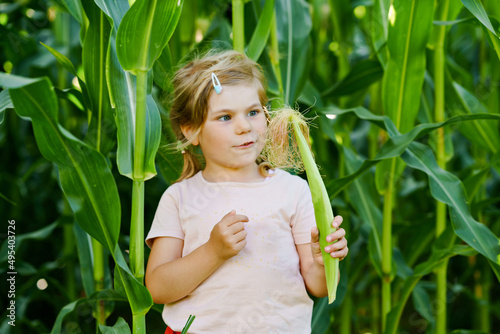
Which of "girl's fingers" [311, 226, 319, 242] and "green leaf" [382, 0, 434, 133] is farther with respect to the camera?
"green leaf" [382, 0, 434, 133]

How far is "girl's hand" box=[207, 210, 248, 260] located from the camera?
99 cm

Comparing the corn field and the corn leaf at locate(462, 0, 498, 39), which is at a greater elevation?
the corn leaf at locate(462, 0, 498, 39)

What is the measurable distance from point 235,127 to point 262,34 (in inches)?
18.2

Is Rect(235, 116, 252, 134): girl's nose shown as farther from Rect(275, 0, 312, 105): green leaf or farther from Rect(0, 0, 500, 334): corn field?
Rect(275, 0, 312, 105): green leaf

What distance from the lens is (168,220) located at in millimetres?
1152

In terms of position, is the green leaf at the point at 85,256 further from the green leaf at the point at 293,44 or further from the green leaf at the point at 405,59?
the green leaf at the point at 405,59

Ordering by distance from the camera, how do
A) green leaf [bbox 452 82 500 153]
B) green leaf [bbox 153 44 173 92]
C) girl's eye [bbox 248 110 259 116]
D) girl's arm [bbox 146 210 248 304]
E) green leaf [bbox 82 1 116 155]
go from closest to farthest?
girl's arm [bbox 146 210 248 304] → girl's eye [bbox 248 110 259 116] → green leaf [bbox 82 1 116 155] → green leaf [bbox 153 44 173 92] → green leaf [bbox 452 82 500 153]

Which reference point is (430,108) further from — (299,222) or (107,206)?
(107,206)

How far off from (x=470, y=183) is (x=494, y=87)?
0.68 m

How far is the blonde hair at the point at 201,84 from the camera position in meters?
1.11

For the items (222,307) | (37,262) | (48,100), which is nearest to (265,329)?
(222,307)

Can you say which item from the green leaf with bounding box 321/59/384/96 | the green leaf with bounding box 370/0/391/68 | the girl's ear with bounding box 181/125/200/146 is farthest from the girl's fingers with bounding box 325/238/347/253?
the green leaf with bounding box 321/59/384/96

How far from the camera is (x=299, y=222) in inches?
44.6

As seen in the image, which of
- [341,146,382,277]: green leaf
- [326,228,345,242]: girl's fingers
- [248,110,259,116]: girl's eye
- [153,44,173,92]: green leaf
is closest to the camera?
[326,228,345,242]: girl's fingers
